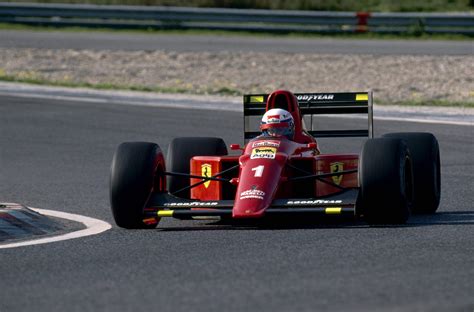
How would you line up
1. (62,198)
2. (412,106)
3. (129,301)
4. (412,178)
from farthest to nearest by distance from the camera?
(412,106)
(62,198)
(412,178)
(129,301)

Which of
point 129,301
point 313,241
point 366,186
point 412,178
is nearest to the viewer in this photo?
point 129,301

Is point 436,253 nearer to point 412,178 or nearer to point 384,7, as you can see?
point 412,178

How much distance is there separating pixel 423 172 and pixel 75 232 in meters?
3.34

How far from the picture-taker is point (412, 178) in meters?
11.8

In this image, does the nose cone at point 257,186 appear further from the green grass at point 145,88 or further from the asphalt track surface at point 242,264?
the green grass at point 145,88

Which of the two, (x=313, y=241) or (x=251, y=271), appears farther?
(x=313, y=241)

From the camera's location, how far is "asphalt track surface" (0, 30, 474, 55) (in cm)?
3206

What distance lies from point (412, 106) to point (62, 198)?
411 inches

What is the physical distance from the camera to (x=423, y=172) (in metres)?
12.4

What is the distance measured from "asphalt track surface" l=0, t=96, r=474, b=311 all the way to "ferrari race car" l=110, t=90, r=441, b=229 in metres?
0.18

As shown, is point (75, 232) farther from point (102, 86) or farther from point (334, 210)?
point (102, 86)

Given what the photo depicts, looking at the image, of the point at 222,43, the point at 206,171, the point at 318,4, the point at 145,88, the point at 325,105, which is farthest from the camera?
the point at 318,4

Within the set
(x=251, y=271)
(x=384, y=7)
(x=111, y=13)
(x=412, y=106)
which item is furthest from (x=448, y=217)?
(x=384, y=7)

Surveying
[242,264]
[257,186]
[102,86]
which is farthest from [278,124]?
[102,86]
